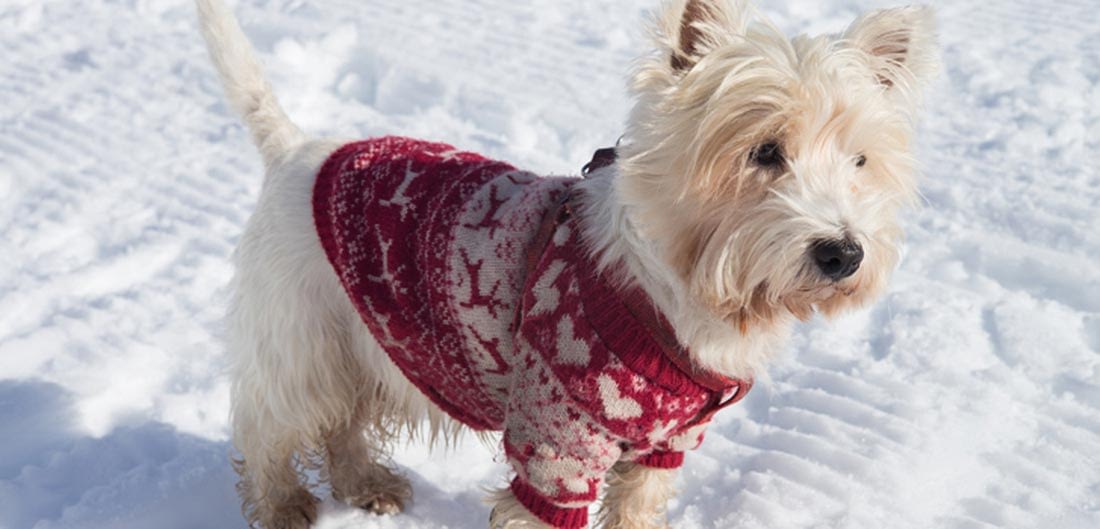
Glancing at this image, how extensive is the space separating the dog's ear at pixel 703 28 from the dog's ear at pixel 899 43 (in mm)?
289

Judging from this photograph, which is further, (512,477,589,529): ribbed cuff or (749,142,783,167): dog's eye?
(512,477,589,529): ribbed cuff

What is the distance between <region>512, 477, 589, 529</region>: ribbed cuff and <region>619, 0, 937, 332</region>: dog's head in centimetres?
61

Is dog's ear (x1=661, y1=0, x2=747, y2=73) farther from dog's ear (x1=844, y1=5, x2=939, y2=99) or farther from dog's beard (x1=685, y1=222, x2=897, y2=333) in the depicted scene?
dog's beard (x1=685, y1=222, x2=897, y2=333)

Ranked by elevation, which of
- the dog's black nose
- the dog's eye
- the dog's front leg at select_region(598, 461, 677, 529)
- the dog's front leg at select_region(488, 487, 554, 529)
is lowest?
the dog's front leg at select_region(598, 461, 677, 529)

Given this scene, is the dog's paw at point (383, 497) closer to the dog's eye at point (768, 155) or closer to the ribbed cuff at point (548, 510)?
the ribbed cuff at point (548, 510)

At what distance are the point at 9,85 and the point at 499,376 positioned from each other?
4907 millimetres

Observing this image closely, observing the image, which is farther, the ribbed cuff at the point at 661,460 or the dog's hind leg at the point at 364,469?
the dog's hind leg at the point at 364,469

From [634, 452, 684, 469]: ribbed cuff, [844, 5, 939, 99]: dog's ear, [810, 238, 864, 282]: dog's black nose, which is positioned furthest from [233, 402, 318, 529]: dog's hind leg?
[844, 5, 939, 99]: dog's ear

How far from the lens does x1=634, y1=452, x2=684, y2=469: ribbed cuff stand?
2.58 m

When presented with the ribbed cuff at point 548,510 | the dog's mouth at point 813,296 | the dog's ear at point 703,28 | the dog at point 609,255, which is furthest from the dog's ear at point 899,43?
Answer: the ribbed cuff at point 548,510

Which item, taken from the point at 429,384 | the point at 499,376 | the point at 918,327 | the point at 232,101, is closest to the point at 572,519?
the point at 499,376

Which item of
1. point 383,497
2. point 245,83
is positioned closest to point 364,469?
point 383,497

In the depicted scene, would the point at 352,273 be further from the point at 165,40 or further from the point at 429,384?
the point at 165,40

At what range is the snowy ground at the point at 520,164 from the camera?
10.2ft
